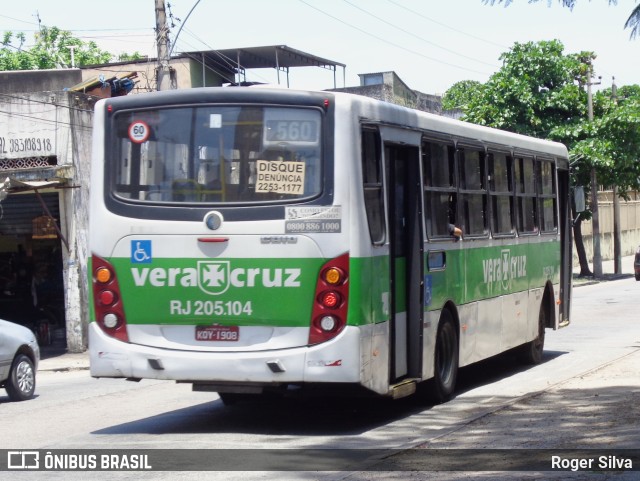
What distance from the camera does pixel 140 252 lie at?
1031cm

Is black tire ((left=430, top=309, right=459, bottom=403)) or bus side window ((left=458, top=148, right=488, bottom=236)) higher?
bus side window ((left=458, top=148, right=488, bottom=236))

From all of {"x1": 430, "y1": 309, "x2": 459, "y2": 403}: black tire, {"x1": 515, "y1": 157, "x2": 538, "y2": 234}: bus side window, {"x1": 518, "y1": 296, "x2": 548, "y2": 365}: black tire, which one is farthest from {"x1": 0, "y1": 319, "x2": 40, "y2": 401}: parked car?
{"x1": 518, "y1": 296, "x2": 548, "y2": 365}: black tire

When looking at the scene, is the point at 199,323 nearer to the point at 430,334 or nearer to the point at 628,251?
the point at 430,334

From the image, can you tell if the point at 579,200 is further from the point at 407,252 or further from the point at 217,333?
the point at 217,333

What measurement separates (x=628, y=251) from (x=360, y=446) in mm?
60538

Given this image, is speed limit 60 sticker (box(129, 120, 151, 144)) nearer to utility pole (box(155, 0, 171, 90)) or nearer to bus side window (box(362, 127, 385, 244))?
bus side window (box(362, 127, 385, 244))

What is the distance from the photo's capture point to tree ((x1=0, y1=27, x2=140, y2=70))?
2638 inches

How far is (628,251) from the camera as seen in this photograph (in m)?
67.4

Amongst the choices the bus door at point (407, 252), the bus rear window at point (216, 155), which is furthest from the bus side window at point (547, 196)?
the bus rear window at point (216, 155)

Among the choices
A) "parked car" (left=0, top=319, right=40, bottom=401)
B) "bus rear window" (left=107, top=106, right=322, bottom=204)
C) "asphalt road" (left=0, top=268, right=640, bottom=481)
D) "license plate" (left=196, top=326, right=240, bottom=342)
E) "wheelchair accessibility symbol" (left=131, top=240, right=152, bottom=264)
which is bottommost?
"asphalt road" (left=0, top=268, right=640, bottom=481)

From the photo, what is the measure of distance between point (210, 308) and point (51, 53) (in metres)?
65.3

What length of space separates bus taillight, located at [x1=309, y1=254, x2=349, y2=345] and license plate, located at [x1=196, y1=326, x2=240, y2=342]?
0.70 metres

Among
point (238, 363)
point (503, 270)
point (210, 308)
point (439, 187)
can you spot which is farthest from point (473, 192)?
point (238, 363)

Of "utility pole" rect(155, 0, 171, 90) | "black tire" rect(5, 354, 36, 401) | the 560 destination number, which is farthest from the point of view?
"utility pole" rect(155, 0, 171, 90)
